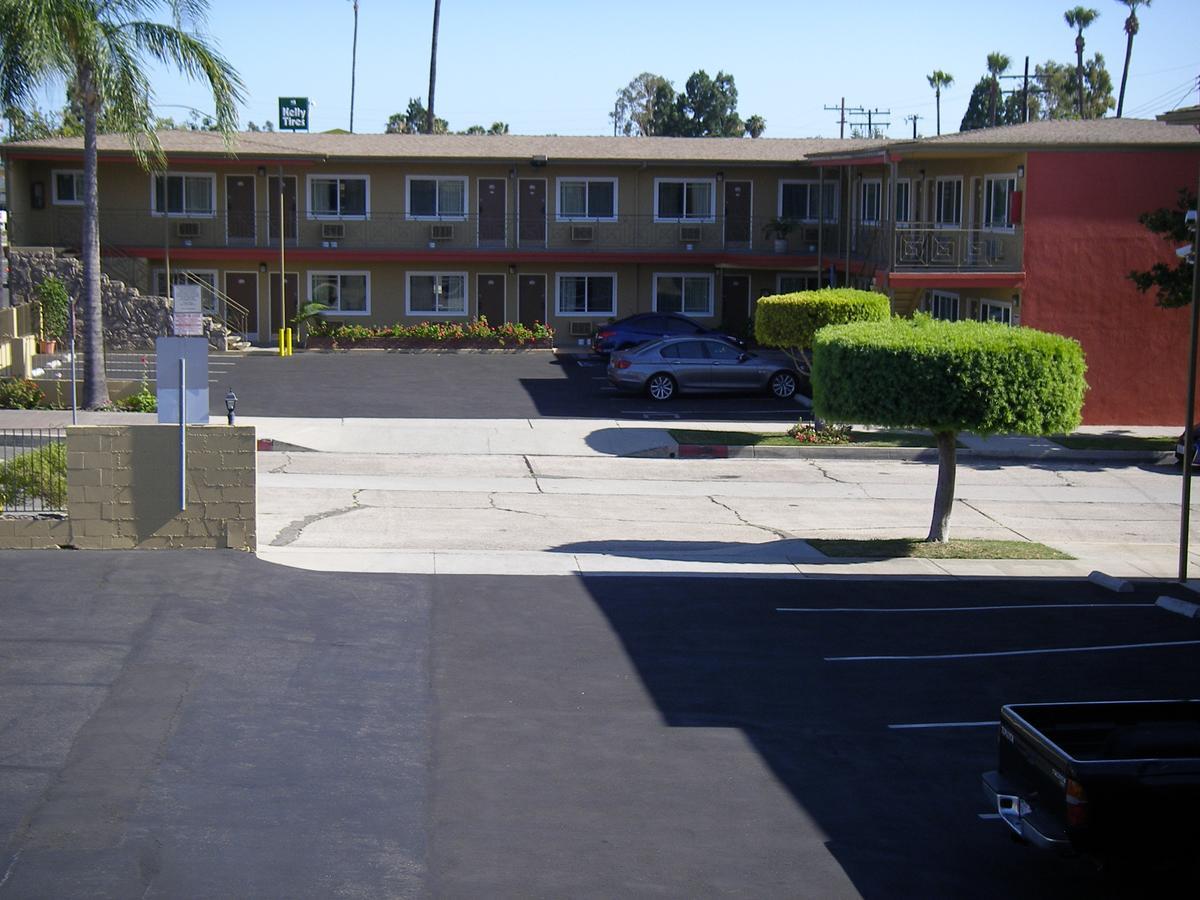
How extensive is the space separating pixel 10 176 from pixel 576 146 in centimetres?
1786

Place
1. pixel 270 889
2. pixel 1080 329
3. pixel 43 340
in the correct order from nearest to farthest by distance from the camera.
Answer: pixel 270 889
pixel 1080 329
pixel 43 340

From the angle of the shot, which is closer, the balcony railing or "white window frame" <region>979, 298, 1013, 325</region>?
the balcony railing

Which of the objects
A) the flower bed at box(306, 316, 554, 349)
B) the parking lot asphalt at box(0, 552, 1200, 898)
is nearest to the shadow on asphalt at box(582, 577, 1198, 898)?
the parking lot asphalt at box(0, 552, 1200, 898)

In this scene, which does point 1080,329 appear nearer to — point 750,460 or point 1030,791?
point 750,460

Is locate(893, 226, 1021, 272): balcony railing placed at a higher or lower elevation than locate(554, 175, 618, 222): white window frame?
lower

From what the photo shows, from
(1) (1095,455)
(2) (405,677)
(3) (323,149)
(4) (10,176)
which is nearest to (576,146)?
(3) (323,149)

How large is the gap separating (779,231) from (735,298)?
3.12 m

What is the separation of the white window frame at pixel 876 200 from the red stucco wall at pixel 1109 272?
8059 mm

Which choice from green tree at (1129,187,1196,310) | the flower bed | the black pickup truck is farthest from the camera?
the flower bed

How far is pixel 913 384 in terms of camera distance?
1761cm

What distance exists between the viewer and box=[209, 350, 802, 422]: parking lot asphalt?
3125cm

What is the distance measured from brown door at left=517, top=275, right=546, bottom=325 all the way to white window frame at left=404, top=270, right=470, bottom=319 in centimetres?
172

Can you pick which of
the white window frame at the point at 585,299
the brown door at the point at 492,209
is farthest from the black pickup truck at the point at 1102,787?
the white window frame at the point at 585,299

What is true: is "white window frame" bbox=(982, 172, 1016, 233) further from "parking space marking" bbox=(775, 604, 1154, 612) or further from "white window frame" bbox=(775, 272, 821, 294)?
"parking space marking" bbox=(775, 604, 1154, 612)
